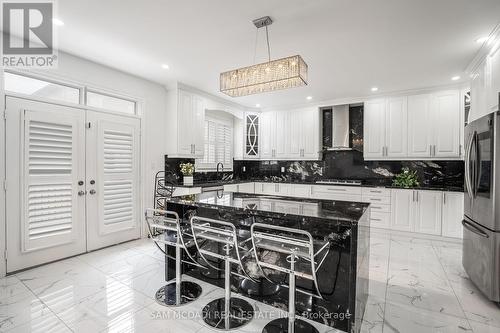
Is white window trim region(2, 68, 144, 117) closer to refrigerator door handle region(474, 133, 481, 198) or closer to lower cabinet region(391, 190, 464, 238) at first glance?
refrigerator door handle region(474, 133, 481, 198)

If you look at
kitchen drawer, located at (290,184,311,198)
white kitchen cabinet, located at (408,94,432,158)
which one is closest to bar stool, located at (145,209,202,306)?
kitchen drawer, located at (290,184,311,198)

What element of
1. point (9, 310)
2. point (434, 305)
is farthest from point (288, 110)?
point (9, 310)

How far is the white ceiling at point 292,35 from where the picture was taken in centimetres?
221

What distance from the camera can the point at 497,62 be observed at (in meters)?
2.61

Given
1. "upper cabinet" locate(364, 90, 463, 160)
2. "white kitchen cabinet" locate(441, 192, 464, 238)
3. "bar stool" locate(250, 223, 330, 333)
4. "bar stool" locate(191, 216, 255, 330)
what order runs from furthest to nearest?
1. "upper cabinet" locate(364, 90, 463, 160)
2. "white kitchen cabinet" locate(441, 192, 464, 238)
3. "bar stool" locate(191, 216, 255, 330)
4. "bar stool" locate(250, 223, 330, 333)

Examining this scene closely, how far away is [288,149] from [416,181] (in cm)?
261

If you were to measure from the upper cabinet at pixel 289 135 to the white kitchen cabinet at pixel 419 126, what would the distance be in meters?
1.72

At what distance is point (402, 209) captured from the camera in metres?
4.38

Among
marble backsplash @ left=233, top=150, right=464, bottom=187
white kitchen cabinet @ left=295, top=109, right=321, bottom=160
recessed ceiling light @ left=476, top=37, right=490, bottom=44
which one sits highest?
recessed ceiling light @ left=476, top=37, right=490, bottom=44

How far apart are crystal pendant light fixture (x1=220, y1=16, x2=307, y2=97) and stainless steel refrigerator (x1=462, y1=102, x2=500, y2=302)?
184cm

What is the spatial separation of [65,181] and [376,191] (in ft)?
16.3

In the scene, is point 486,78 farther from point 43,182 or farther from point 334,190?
point 43,182

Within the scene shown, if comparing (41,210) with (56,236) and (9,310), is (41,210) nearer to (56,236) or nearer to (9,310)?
(56,236)

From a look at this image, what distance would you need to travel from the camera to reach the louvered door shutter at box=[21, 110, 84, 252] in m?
2.91
